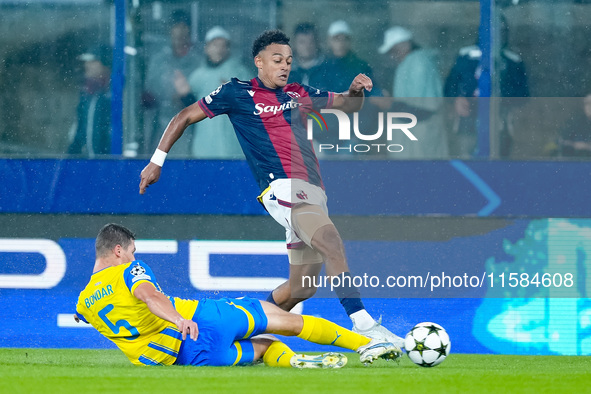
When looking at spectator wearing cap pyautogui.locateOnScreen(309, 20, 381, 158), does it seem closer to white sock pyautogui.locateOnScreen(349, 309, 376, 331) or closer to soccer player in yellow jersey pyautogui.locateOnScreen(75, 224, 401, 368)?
white sock pyautogui.locateOnScreen(349, 309, 376, 331)

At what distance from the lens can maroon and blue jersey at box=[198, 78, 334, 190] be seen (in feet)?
21.0

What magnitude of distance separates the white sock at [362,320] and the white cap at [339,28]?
8.42 ft

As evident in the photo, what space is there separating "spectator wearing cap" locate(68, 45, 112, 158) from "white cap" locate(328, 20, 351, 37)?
165 cm

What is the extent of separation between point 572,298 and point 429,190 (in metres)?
1.30

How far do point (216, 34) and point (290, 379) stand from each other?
137 inches

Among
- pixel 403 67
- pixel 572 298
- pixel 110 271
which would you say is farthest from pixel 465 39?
pixel 110 271

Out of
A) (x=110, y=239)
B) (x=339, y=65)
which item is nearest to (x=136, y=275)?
(x=110, y=239)

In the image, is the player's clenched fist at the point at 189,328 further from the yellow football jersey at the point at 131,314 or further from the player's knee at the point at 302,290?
the player's knee at the point at 302,290

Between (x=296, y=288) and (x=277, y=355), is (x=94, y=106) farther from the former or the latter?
→ (x=277, y=355)

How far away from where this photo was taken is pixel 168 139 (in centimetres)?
653

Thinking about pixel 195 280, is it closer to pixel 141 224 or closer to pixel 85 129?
pixel 141 224

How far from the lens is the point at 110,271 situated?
545cm

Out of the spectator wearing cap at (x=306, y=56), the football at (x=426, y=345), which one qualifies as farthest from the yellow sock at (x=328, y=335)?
the spectator wearing cap at (x=306, y=56)

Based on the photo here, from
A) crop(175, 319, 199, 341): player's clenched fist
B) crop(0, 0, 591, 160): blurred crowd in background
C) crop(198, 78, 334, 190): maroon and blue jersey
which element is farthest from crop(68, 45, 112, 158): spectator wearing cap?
crop(175, 319, 199, 341): player's clenched fist
